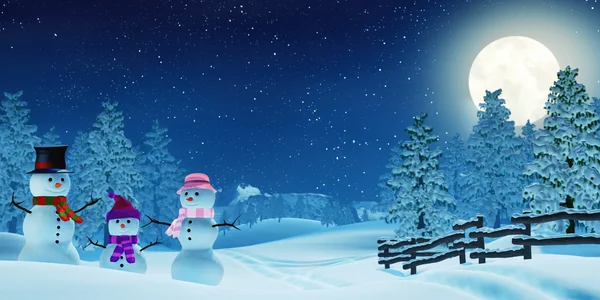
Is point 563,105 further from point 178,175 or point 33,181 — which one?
point 178,175

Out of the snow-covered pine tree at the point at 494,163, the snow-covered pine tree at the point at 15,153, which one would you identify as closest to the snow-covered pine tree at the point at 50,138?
the snow-covered pine tree at the point at 15,153

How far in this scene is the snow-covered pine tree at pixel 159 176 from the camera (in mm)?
46938

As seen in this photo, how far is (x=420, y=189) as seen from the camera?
29.6 meters

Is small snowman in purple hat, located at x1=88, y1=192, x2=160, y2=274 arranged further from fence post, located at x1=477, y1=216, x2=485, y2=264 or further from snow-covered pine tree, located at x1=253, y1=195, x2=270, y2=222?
snow-covered pine tree, located at x1=253, y1=195, x2=270, y2=222

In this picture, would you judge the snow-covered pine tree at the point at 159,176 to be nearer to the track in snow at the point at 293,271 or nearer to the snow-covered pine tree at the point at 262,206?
the track in snow at the point at 293,271

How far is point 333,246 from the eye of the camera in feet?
130

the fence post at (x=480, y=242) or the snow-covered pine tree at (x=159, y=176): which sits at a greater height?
the snow-covered pine tree at (x=159, y=176)

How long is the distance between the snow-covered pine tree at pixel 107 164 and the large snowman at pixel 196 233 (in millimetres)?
25465

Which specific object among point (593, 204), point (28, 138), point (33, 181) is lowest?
point (33, 181)

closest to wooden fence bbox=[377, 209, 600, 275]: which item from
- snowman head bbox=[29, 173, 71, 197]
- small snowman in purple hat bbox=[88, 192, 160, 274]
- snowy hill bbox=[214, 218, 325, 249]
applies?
small snowman in purple hat bbox=[88, 192, 160, 274]

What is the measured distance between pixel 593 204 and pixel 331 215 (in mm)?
48836

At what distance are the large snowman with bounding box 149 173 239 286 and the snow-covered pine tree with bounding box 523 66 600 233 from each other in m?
16.0

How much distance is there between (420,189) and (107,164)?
19771 millimetres

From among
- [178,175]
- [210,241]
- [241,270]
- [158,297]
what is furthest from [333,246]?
[158,297]
